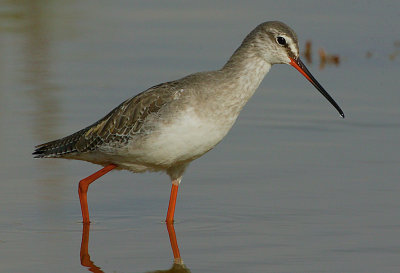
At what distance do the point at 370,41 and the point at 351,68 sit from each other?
1.99m

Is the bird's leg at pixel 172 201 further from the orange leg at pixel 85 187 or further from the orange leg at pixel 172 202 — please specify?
the orange leg at pixel 85 187

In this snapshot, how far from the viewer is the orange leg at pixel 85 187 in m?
10.6

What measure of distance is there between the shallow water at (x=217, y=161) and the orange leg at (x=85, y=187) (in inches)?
4.2

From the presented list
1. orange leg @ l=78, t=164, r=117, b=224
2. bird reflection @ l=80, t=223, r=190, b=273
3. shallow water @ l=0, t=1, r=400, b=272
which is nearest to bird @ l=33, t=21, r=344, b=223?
orange leg @ l=78, t=164, r=117, b=224

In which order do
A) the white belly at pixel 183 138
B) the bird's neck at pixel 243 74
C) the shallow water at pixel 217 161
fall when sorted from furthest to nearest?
the bird's neck at pixel 243 74, the white belly at pixel 183 138, the shallow water at pixel 217 161

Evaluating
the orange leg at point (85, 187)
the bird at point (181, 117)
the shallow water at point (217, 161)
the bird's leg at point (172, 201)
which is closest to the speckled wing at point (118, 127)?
the bird at point (181, 117)

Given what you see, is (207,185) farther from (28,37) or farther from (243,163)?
(28,37)

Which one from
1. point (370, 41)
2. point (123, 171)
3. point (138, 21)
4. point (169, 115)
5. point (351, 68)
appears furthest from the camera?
point (138, 21)

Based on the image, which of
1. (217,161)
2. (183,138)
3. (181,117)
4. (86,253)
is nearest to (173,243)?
(86,253)

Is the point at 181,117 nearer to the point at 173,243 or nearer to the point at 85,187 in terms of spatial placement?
the point at 173,243

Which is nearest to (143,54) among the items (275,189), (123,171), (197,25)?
(197,25)

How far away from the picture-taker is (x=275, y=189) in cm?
1127

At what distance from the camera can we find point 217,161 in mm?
12336

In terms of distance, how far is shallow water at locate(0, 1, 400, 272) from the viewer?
9586mm
